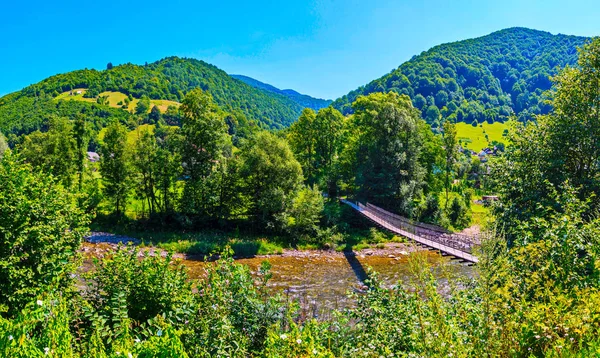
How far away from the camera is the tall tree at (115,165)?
98.3 ft

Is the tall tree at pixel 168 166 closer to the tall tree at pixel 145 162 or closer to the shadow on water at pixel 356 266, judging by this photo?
the tall tree at pixel 145 162

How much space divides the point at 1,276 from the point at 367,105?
34.7m

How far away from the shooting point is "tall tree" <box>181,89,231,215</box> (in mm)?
29422

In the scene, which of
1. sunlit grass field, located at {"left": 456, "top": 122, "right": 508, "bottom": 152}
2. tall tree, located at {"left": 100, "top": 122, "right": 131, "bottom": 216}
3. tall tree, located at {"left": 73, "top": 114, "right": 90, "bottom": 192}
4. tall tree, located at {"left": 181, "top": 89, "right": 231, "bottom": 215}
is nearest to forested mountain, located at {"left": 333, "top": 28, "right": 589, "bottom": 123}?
sunlit grass field, located at {"left": 456, "top": 122, "right": 508, "bottom": 152}

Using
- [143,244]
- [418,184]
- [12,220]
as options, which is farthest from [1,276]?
[418,184]

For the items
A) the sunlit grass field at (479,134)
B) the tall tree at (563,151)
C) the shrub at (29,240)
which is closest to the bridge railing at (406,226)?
the tall tree at (563,151)

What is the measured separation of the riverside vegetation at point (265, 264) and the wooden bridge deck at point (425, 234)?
3.34 metres

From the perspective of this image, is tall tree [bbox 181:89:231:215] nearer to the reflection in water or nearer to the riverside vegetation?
the riverside vegetation

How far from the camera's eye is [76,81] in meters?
130

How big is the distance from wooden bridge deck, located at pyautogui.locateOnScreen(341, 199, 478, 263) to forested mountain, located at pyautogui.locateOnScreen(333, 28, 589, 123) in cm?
10091

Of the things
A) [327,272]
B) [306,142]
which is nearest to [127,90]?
[306,142]

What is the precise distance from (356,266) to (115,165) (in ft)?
72.1

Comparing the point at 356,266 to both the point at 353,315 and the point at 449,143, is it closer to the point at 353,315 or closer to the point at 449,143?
the point at 353,315

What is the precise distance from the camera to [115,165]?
30.0m
